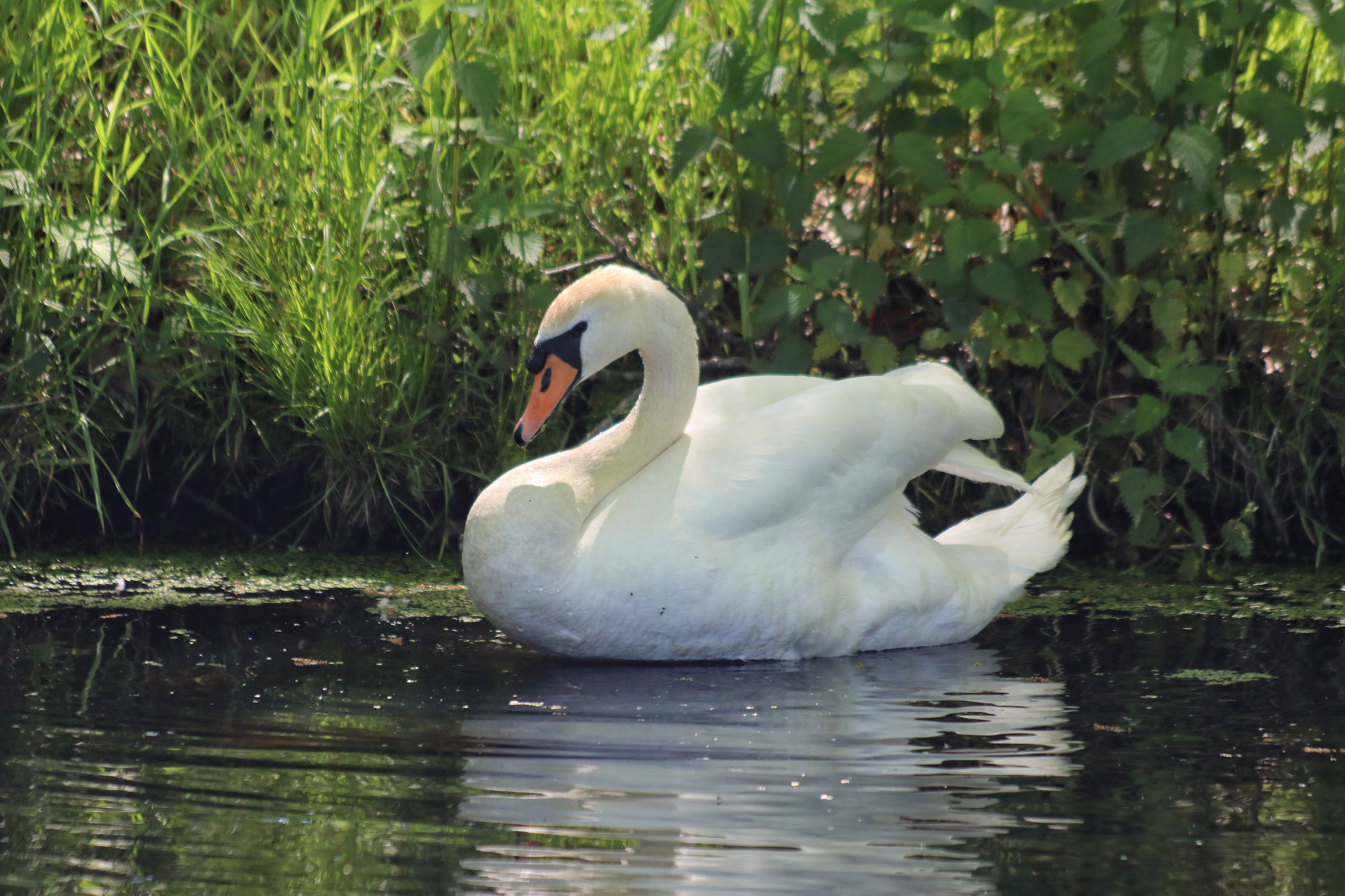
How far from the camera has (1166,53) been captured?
390 centimetres

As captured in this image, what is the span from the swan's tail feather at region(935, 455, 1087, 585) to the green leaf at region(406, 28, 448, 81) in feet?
5.76

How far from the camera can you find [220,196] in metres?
4.52

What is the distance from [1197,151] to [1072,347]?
626 mm

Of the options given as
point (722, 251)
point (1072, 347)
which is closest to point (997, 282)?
point (1072, 347)

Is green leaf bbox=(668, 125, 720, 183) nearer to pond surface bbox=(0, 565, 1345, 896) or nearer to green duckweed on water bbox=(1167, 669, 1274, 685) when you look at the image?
pond surface bbox=(0, 565, 1345, 896)

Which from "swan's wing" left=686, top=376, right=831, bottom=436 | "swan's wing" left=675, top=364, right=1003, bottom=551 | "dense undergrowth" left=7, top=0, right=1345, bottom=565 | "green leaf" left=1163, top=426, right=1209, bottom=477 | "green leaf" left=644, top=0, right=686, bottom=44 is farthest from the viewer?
"dense undergrowth" left=7, top=0, right=1345, bottom=565

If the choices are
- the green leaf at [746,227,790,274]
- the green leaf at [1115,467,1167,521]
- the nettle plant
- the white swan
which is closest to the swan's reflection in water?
the white swan

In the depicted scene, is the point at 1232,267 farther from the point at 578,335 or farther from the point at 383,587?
the point at 383,587

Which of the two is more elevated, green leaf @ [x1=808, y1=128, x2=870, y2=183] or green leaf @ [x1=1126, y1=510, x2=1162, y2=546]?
green leaf @ [x1=808, y1=128, x2=870, y2=183]

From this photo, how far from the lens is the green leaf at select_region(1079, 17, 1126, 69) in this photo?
3.96m

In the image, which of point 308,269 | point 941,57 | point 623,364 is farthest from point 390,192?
point 941,57

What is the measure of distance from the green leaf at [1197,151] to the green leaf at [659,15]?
132 cm

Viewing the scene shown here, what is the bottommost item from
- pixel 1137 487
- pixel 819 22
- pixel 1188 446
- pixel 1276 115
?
pixel 1137 487

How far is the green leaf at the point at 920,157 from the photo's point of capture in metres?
4.08
